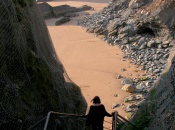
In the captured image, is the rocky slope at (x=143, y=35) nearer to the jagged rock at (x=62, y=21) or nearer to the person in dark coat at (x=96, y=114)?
the jagged rock at (x=62, y=21)

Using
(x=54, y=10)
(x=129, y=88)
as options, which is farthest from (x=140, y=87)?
(x=54, y=10)

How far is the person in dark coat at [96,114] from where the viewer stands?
6046mm

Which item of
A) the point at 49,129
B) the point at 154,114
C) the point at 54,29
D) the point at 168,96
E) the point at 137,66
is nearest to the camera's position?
the point at 168,96

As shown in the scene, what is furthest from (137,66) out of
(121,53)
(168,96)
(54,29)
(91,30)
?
(54,29)

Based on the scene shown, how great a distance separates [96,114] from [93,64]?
44.7 ft

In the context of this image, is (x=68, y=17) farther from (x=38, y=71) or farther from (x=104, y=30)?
(x=38, y=71)

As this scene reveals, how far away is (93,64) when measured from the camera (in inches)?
774

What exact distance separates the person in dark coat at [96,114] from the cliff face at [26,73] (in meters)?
1.32

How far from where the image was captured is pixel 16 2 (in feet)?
25.0

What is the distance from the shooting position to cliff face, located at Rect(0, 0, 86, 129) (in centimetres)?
634

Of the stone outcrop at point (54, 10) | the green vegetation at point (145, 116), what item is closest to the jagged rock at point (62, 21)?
the stone outcrop at point (54, 10)

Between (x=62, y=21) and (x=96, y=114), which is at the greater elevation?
(x=96, y=114)

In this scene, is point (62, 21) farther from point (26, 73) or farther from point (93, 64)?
point (26, 73)

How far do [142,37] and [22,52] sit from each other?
15128 millimetres
